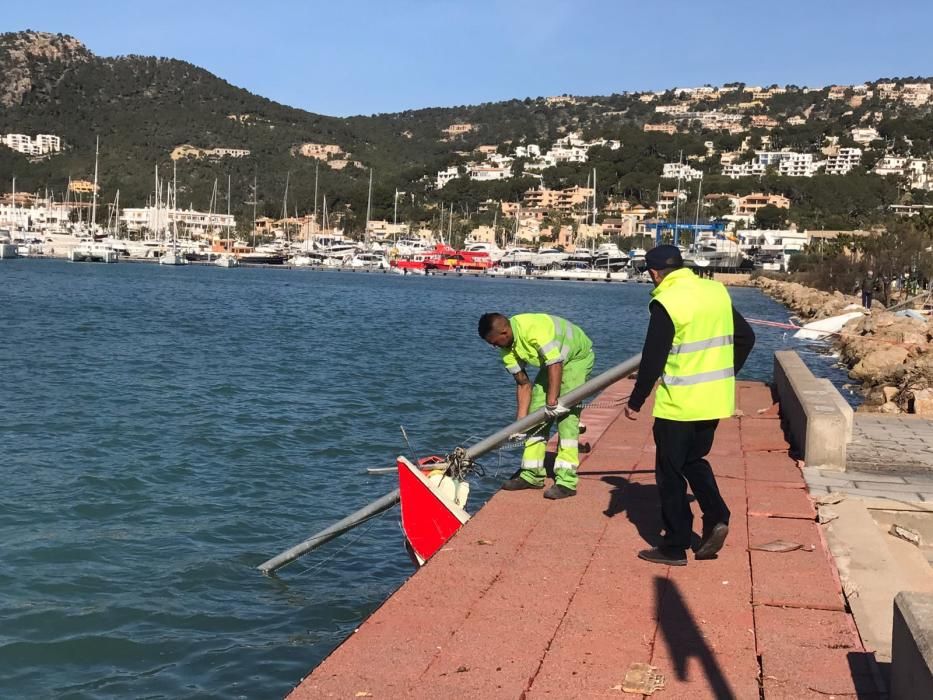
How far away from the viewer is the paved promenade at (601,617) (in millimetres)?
4566

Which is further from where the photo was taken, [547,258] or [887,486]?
[547,258]

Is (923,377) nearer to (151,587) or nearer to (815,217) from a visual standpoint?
(151,587)

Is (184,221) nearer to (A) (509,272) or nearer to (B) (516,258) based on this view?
(B) (516,258)

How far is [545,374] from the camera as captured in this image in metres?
7.86

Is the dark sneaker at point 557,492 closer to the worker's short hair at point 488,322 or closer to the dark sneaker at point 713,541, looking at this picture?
the worker's short hair at point 488,322

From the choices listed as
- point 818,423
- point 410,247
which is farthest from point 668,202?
point 818,423

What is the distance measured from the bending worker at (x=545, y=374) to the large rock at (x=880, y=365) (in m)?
12.8

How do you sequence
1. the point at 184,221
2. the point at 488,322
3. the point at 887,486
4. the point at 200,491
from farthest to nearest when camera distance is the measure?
the point at 184,221 → the point at 200,491 → the point at 887,486 → the point at 488,322

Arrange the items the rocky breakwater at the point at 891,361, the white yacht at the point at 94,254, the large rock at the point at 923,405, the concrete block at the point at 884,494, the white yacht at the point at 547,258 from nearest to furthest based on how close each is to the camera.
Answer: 1. the concrete block at the point at 884,494
2. the large rock at the point at 923,405
3. the rocky breakwater at the point at 891,361
4. the white yacht at the point at 94,254
5. the white yacht at the point at 547,258

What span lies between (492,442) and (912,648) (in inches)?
172

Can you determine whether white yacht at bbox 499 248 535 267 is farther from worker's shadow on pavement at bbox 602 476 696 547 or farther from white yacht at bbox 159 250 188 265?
worker's shadow on pavement at bbox 602 476 696 547

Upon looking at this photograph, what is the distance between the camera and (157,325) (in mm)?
38656

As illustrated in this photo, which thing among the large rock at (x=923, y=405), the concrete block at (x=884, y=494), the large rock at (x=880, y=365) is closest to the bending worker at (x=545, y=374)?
the concrete block at (x=884, y=494)

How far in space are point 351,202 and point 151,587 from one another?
18159 centimetres
